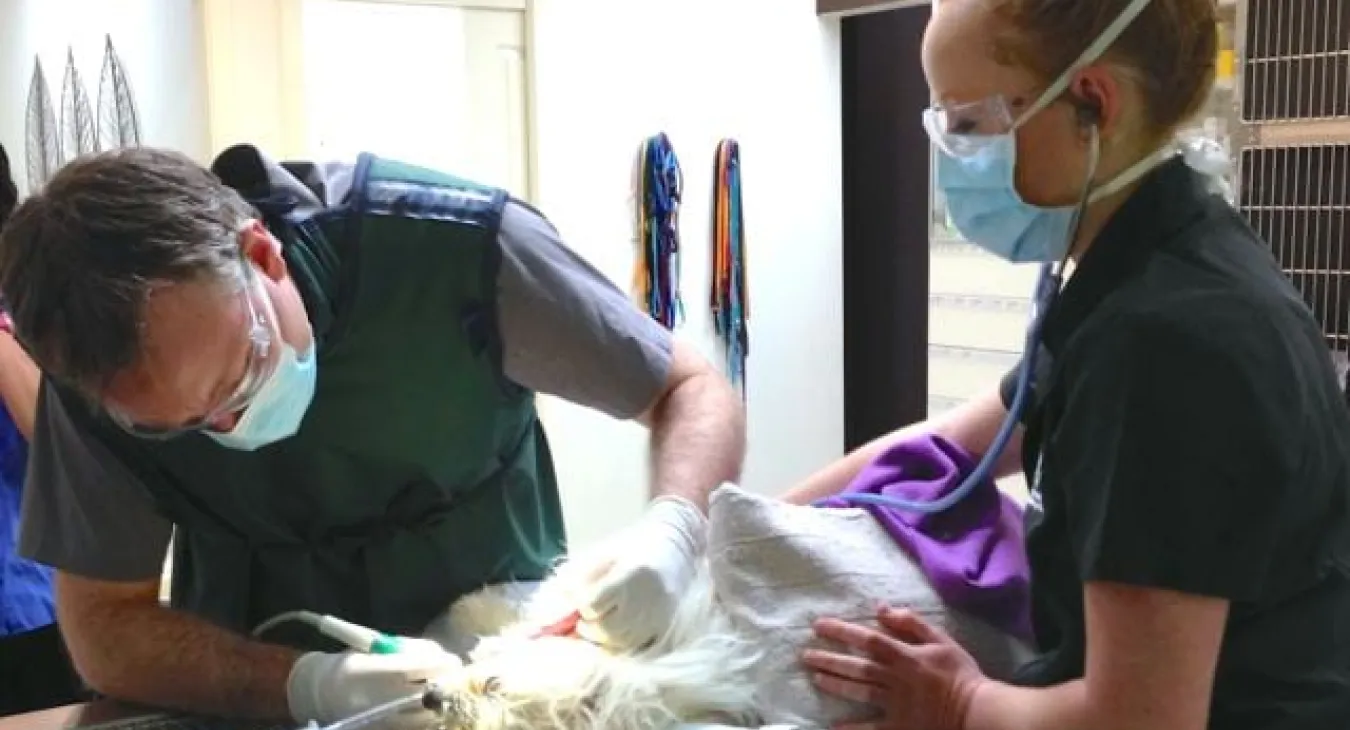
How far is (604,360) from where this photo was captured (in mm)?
1453

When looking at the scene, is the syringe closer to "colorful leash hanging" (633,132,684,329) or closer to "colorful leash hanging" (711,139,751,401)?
"colorful leash hanging" (633,132,684,329)

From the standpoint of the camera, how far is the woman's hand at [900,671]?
1.03m

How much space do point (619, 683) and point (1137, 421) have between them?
46 cm

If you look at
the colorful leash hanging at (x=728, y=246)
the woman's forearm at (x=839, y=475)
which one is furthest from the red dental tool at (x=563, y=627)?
the colorful leash hanging at (x=728, y=246)

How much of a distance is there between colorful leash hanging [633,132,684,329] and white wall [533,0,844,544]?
4 cm

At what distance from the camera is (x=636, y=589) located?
1.17 meters

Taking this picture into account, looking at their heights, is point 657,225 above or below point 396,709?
above

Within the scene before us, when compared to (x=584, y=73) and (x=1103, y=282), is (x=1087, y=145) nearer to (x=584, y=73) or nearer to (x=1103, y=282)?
(x=1103, y=282)

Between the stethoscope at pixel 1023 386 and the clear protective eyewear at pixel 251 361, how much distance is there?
50 cm

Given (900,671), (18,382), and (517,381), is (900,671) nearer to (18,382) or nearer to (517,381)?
(517,381)

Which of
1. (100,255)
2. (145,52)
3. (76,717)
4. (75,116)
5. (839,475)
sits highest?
(145,52)

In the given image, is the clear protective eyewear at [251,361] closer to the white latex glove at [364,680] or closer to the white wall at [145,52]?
the white latex glove at [364,680]

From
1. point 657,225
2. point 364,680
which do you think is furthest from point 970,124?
point 657,225

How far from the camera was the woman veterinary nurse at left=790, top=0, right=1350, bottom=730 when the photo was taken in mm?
859
